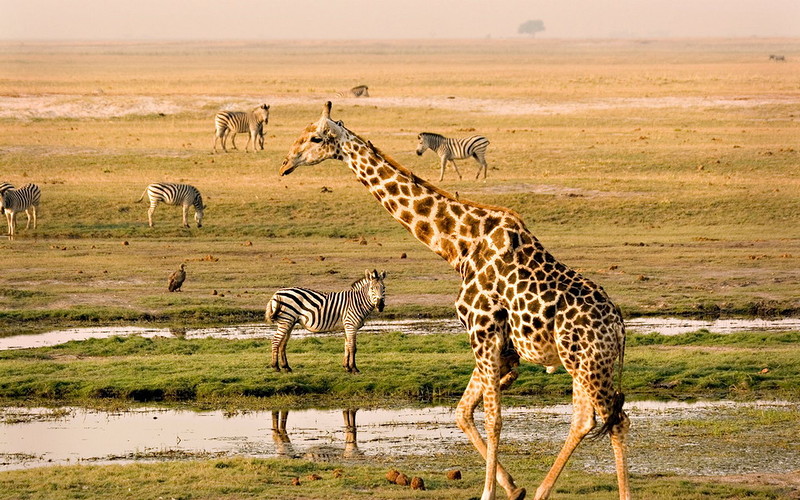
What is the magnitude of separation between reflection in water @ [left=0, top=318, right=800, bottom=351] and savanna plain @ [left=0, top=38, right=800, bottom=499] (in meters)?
0.59

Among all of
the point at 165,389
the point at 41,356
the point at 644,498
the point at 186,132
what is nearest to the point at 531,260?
the point at 644,498

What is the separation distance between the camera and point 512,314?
9984 mm

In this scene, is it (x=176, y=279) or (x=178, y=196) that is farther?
(x=178, y=196)

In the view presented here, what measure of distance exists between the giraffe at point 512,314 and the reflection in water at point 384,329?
989 centimetres

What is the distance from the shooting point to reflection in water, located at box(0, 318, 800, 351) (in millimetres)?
20625

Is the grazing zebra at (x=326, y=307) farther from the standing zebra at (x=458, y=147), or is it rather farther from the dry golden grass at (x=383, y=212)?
the standing zebra at (x=458, y=147)

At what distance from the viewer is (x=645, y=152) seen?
42.1 metres

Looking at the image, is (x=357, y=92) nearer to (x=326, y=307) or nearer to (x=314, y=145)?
(x=326, y=307)

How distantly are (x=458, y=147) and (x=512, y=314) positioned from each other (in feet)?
95.6

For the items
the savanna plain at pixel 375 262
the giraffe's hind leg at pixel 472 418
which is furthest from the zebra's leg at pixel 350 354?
the giraffe's hind leg at pixel 472 418

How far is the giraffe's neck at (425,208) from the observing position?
10.5 meters

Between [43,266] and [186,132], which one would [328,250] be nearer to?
[43,266]

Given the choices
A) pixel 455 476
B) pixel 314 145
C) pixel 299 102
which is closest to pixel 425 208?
pixel 314 145

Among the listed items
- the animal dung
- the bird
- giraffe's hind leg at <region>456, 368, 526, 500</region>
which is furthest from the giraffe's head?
the bird
